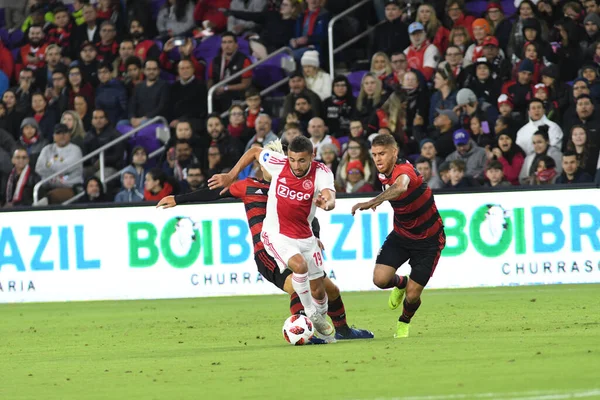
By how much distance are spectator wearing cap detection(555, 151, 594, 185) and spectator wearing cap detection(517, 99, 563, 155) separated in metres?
0.82

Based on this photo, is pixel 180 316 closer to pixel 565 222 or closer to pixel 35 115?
pixel 565 222

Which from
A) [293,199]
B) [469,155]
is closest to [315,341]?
[293,199]

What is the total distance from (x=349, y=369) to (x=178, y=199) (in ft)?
13.0

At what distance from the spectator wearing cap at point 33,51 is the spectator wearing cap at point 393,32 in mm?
7174

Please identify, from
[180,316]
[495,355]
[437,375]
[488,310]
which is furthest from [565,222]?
[437,375]

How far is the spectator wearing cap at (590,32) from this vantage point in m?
20.4

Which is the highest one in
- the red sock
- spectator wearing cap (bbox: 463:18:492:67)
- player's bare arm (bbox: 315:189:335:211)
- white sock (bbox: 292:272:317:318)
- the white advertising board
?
spectator wearing cap (bbox: 463:18:492:67)

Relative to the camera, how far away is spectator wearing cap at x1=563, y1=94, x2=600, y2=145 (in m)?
18.4

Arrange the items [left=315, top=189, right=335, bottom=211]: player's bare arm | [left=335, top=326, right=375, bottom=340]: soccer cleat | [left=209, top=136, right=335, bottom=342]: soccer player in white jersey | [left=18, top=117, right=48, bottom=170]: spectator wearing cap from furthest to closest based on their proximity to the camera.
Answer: [left=18, top=117, right=48, bottom=170]: spectator wearing cap
[left=335, top=326, right=375, bottom=340]: soccer cleat
[left=209, top=136, right=335, bottom=342]: soccer player in white jersey
[left=315, top=189, right=335, bottom=211]: player's bare arm

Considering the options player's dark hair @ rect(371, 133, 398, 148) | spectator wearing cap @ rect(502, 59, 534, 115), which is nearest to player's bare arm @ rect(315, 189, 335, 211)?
player's dark hair @ rect(371, 133, 398, 148)

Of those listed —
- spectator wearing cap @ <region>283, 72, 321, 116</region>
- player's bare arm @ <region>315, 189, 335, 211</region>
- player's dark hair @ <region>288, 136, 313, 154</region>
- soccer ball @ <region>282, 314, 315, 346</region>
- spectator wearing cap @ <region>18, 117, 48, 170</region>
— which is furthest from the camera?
spectator wearing cap @ <region>18, 117, 48, 170</region>

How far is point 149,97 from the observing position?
2306 centimetres

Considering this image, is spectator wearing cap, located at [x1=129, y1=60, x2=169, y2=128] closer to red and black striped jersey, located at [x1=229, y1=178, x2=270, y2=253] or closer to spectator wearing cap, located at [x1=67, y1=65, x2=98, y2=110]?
spectator wearing cap, located at [x1=67, y1=65, x2=98, y2=110]

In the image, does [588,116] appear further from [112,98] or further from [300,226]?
[112,98]
